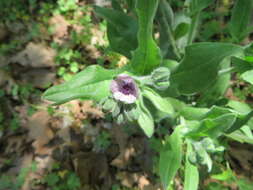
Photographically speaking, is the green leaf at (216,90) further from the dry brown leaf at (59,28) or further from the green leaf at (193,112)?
the dry brown leaf at (59,28)

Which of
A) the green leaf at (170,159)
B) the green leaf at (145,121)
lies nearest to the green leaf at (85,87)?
the green leaf at (145,121)

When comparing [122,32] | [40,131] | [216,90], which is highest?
[122,32]

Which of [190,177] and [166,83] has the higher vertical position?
[166,83]

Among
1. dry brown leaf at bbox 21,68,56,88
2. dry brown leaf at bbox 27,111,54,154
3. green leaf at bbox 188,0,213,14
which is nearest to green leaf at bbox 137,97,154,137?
green leaf at bbox 188,0,213,14

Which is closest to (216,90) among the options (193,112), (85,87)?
(193,112)

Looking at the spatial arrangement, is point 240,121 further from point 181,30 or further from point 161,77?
point 181,30

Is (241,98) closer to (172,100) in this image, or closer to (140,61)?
(172,100)

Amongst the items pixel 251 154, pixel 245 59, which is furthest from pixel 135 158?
pixel 245 59

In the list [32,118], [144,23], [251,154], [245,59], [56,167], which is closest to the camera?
[144,23]
